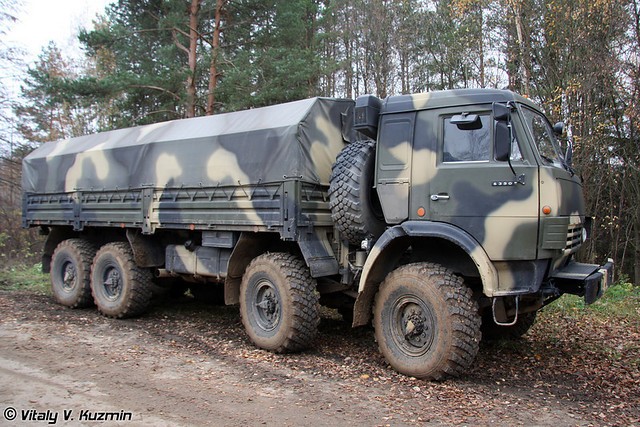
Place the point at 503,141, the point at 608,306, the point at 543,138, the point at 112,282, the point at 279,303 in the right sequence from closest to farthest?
1. the point at 503,141
2. the point at 543,138
3. the point at 279,303
4. the point at 112,282
5. the point at 608,306

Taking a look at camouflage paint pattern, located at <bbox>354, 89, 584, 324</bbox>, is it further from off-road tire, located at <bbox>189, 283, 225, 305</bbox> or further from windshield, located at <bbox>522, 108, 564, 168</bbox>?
off-road tire, located at <bbox>189, 283, 225, 305</bbox>

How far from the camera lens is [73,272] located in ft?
32.4

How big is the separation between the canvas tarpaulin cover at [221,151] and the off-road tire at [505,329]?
9.21 feet

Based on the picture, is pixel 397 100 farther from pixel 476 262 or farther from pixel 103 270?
pixel 103 270

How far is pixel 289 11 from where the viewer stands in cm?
1648

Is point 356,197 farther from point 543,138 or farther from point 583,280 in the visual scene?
A: point 583,280

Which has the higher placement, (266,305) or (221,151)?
(221,151)

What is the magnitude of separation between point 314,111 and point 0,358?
15.3 ft

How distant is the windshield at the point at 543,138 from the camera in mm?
5566

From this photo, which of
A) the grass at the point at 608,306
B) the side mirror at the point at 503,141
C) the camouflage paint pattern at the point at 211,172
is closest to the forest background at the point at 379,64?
the grass at the point at 608,306

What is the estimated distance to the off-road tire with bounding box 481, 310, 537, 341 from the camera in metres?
6.98

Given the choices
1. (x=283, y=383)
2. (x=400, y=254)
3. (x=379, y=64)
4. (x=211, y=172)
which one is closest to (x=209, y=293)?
(x=211, y=172)

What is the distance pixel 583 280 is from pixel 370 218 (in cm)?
226

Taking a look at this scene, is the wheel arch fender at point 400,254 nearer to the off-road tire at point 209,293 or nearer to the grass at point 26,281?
the off-road tire at point 209,293
